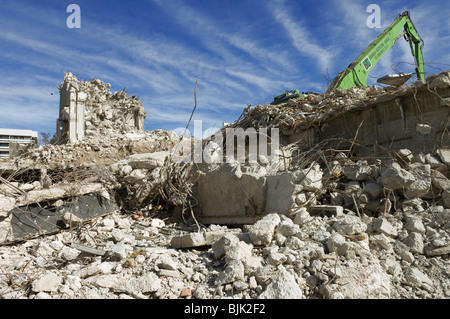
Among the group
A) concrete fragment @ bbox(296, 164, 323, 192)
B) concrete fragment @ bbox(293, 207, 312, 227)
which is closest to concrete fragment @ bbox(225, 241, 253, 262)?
concrete fragment @ bbox(293, 207, 312, 227)

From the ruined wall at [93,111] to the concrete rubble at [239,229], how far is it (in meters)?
6.51

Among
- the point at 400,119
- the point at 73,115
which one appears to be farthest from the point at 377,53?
the point at 73,115

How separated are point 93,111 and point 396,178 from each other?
42.8 feet

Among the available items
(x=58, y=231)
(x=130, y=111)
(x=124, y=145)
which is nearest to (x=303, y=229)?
(x=58, y=231)

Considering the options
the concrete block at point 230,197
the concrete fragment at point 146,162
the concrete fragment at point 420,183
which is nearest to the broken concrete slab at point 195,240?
the concrete block at point 230,197

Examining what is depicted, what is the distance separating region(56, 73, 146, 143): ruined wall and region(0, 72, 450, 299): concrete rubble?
6507 millimetres

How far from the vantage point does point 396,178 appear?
11.6ft

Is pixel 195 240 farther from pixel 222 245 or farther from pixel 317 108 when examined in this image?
pixel 317 108

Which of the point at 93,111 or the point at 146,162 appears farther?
the point at 93,111

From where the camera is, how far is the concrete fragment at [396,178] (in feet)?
11.5

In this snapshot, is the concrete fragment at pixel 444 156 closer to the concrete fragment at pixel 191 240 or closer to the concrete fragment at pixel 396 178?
the concrete fragment at pixel 396 178

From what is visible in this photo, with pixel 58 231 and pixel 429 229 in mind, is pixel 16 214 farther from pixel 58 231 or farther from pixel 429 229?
pixel 429 229

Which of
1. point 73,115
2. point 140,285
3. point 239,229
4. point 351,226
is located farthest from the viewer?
point 73,115
